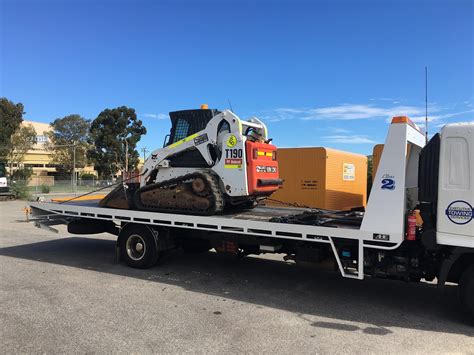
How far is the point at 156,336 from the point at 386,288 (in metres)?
3.91

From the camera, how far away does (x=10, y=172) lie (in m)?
54.3

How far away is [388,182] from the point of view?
5.30m

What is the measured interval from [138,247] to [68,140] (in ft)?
218

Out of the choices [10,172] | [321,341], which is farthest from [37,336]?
[10,172]

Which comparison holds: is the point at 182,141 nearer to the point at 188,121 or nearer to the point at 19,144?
the point at 188,121

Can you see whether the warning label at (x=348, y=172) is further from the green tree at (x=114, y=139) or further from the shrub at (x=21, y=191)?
the green tree at (x=114, y=139)

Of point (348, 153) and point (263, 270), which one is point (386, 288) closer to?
A: point (263, 270)

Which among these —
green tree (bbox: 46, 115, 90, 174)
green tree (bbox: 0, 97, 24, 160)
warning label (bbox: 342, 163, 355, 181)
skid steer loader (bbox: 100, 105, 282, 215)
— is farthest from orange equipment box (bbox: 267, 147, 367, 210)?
green tree (bbox: 46, 115, 90, 174)

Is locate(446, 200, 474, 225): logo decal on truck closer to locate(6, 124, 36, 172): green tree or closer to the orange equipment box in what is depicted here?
the orange equipment box

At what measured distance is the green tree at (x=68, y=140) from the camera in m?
67.1

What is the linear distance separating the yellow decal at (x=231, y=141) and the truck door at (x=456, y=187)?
335cm

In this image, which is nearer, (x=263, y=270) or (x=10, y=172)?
(x=263, y=270)

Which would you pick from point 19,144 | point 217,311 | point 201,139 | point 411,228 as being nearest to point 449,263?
point 411,228

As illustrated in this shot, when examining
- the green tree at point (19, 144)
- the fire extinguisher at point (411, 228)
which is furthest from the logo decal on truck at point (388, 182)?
the green tree at point (19, 144)
